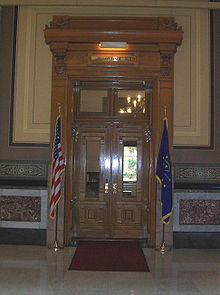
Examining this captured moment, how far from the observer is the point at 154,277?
4.53 meters

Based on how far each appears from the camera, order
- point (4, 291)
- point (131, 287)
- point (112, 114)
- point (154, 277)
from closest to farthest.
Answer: point (4, 291), point (131, 287), point (154, 277), point (112, 114)

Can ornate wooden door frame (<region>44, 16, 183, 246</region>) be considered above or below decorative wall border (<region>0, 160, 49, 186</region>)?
above

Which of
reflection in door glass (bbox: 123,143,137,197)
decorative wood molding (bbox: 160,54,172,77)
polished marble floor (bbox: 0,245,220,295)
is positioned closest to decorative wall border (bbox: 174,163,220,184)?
reflection in door glass (bbox: 123,143,137,197)

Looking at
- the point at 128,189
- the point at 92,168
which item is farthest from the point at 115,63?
the point at 128,189

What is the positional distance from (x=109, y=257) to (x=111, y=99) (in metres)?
2.85

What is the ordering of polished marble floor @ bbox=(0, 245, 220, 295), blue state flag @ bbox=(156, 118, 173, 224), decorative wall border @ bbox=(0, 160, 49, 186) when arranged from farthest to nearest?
1. decorative wall border @ bbox=(0, 160, 49, 186)
2. blue state flag @ bbox=(156, 118, 173, 224)
3. polished marble floor @ bbox=(0, 245, 220, 295)

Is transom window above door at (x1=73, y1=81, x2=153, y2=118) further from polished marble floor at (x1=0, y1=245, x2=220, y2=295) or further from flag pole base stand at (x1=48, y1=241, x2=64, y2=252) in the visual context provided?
polished marble floor at (x1=0, y1=245, x2=220, y2=295)

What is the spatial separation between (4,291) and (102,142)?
3416 millimetres

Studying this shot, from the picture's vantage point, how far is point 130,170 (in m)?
6.68

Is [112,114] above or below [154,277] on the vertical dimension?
above

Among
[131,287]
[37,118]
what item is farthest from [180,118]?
[131,287]

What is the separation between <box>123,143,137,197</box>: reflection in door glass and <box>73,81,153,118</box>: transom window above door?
0.64 m

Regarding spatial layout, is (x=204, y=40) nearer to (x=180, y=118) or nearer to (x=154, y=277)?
(x=180, y=118)

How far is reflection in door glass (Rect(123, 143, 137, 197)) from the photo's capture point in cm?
667
